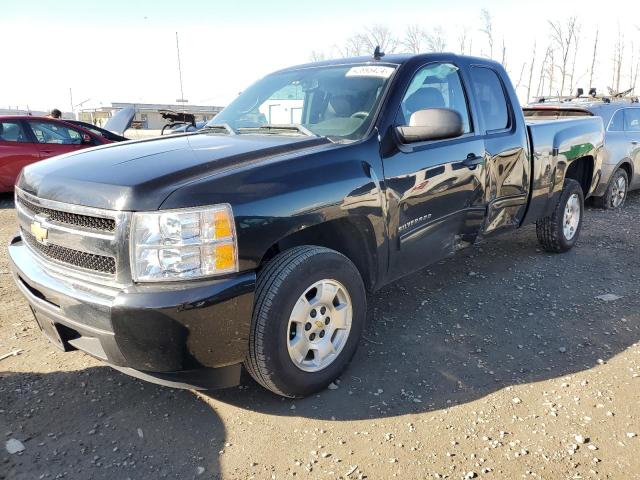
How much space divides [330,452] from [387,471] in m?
0.29

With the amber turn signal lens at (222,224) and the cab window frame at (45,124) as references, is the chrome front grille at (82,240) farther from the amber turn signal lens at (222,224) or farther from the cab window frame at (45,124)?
the cab window frame at (45,124)

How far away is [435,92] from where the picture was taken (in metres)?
3.68

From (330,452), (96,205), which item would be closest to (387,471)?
(330,452)

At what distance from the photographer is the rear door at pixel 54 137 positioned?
8965 millimetres

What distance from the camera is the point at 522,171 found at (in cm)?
439

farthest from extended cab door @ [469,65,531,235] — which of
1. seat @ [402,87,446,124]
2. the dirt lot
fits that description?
the dirt lot

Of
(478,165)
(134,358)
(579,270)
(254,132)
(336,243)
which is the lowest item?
(579,270)

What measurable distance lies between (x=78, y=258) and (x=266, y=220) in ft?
3.12

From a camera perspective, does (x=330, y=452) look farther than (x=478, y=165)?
No

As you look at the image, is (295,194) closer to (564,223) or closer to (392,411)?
(392,411)

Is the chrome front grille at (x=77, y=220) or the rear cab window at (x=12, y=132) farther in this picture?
the rear cab window at (x=12, y=132)

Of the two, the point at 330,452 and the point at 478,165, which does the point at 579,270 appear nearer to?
the point at 478,165

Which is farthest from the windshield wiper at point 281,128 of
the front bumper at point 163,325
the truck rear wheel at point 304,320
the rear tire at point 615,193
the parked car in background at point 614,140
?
the rear tire at point 615,193

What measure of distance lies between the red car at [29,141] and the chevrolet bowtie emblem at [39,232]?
22.5 ft
